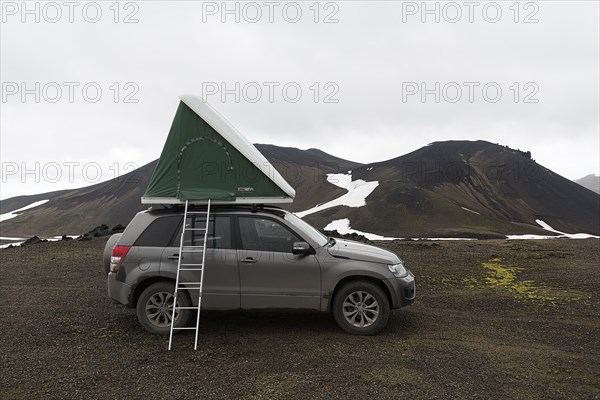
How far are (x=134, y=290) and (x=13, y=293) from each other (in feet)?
18.2

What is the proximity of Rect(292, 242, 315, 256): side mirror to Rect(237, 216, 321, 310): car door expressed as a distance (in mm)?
85

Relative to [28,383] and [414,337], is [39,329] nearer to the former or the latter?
[28,383]

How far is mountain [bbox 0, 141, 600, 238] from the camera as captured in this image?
59.5m

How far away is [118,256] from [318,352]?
337 cm

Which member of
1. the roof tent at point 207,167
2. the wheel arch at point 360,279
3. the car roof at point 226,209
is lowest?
the wheel arch at point 360,279

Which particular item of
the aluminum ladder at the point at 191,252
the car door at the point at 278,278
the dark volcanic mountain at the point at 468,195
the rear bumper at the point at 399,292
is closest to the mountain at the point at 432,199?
the dark volcanic mountain at the point at 468,195

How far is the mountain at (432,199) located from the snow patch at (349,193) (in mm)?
1585

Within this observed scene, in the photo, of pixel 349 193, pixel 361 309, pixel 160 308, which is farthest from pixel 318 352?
pixel 349 193

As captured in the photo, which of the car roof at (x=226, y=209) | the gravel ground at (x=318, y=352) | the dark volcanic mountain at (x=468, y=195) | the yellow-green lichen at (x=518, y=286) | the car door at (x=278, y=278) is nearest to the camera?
the gravel ground at (x=318, y=352)

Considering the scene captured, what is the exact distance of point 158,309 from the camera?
7008 millimetres

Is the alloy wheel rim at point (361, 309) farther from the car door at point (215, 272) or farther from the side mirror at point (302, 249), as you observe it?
Result: the car door at point (215, 272)

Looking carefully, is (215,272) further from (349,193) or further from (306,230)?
(349,193)

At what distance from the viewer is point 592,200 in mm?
83562

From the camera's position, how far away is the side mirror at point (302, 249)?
22.0 feet
